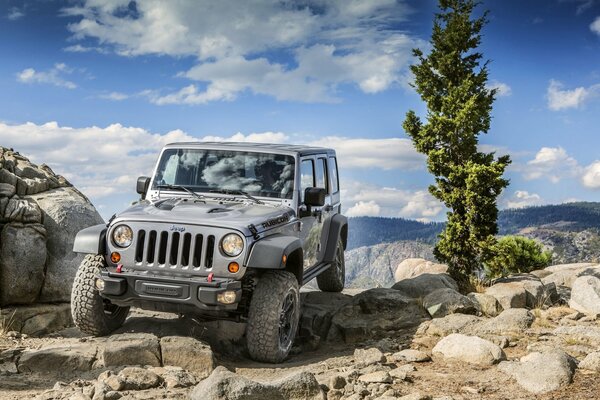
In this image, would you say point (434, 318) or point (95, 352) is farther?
point (434, 318)

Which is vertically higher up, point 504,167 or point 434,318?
point 504,167

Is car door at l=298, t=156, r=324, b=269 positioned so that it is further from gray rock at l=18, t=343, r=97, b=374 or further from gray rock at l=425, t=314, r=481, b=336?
gray rock at l=18, t=343, r=97, b=374

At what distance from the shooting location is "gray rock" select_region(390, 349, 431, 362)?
8359 mm

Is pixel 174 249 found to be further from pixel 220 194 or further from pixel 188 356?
pixel 220 194

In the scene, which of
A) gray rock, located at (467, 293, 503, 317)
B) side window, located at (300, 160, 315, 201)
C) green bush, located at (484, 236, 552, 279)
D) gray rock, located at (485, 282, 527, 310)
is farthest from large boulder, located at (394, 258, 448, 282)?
side window, located at (300, 160, 315, 201)

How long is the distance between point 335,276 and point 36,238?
5.75 m

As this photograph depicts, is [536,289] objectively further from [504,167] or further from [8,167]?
[8,167]

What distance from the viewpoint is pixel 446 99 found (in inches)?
624

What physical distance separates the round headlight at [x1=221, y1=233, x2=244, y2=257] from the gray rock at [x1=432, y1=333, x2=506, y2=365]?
2.93 meters

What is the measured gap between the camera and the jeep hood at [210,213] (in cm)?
823

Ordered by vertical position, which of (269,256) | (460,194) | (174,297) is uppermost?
(460,194)

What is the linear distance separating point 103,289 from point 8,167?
6498 mm

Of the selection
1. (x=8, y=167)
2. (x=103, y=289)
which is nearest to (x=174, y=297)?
(x=103, y=289)

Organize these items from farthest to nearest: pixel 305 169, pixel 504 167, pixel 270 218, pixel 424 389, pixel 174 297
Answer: pixel 504 167
pixel 305 169
pixel 270 218
pixel 174 297
pixel 424 389
